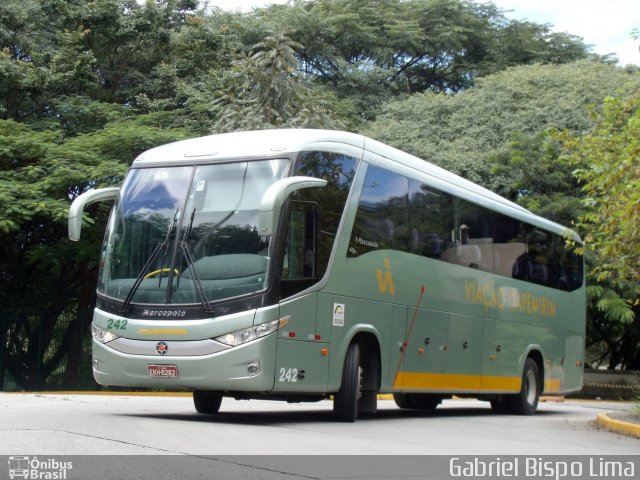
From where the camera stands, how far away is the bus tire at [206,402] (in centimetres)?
1411

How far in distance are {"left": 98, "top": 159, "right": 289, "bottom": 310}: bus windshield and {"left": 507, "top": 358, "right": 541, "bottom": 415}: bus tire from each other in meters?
8.60

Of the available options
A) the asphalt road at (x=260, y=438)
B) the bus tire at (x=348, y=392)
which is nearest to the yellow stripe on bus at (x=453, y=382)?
the asphalt road at (x=260, y=438)

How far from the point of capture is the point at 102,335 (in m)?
12.5

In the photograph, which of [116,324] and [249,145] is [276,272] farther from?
[116,324]

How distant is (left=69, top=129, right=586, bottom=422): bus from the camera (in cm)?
1183

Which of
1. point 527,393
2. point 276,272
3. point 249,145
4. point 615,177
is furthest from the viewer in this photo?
point 527,393

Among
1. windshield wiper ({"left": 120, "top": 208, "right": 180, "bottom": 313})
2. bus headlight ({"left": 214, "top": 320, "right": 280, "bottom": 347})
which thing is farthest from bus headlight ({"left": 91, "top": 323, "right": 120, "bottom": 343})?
bus headlight ({"left": 214, "top": 320, "right": 280, "bottom": 347})

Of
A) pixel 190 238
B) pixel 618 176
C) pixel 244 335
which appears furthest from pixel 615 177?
pixel 190 238

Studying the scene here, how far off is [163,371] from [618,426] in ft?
22.8

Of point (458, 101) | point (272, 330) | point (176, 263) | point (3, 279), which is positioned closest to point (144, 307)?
point (176, 263)

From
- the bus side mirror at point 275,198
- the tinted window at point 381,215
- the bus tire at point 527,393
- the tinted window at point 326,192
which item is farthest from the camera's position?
the bus tire at point 527,393
